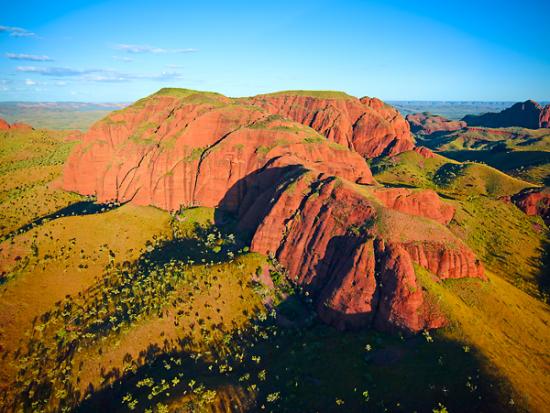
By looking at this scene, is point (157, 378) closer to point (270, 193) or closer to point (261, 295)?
point (261, 295)

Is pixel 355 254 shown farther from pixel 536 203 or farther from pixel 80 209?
pixel 80 209

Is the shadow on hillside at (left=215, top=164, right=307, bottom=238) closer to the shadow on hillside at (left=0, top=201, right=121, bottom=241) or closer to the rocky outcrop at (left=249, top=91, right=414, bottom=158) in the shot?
the shadow on hillside at (left=0, top=201, right=121, bottom=241)

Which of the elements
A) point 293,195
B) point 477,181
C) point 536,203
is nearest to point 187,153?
point 293,195

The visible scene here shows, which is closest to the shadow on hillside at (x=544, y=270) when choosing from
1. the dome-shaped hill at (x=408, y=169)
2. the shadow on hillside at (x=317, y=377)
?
the shadow on hillside at (x=317, y=377)

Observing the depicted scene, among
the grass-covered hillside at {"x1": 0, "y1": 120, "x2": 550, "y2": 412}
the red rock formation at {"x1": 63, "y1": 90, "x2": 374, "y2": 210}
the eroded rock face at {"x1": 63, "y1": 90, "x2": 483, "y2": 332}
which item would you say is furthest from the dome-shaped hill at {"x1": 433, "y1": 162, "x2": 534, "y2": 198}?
the red rock formation at {"x1": 63, "y1": 90, "x2": 374, "y2": 210}

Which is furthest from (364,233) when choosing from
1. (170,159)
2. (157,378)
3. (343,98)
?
(343,98)

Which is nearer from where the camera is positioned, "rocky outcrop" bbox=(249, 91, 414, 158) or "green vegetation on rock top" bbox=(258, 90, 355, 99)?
"rocky outcrop" bbox=(249, 91, 414, 158)
